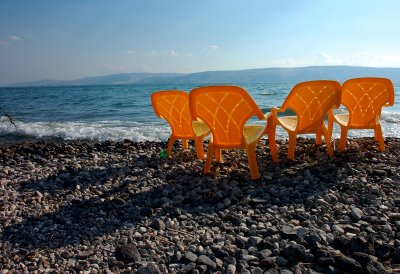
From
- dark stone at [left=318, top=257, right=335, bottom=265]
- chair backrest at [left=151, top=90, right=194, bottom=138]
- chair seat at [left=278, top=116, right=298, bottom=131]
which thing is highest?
chair backrest at [left=151, top=90, right=194, bottom=138]

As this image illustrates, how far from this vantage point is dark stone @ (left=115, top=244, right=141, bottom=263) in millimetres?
2869

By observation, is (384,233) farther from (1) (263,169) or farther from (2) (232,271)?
(1) (263,169)

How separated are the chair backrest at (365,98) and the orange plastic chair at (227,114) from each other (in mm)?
2143

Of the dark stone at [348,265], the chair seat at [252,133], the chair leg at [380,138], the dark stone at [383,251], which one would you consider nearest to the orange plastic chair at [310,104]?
the chair seat at [252,133]

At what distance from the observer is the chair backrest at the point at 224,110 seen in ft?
15.2

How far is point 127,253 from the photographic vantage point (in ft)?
9.58

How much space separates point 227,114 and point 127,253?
8.21ft

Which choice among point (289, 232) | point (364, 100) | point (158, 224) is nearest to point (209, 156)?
point (158, 224)

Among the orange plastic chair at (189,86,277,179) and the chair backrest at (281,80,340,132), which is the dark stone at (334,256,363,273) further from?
the chair backrest at (281,80,340,132)

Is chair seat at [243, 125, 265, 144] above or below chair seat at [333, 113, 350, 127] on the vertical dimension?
below

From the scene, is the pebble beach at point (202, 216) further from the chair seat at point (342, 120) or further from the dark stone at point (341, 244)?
the chair seat at point (342, 120)

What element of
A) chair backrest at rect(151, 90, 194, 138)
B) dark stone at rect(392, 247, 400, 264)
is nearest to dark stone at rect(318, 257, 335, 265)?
dark stone at rect(392, 247, 400, 264)

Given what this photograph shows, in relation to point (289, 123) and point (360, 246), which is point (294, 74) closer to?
point (289, 123)

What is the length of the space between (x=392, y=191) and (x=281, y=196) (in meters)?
1.36
